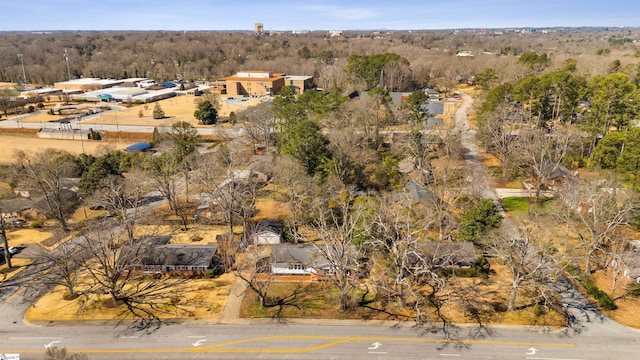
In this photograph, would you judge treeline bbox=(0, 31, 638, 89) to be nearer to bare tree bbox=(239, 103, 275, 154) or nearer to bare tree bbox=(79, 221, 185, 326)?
bare tree bbox=(239, 103, 275, 154)

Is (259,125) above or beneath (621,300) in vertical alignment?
above

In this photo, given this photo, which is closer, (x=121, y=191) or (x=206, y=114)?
(x=121, y=191)

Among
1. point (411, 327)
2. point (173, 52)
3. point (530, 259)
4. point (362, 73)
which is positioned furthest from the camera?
point (173, 52)

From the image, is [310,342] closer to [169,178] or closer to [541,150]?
[169,178]

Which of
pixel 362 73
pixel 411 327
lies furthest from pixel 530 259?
pixel 362 73

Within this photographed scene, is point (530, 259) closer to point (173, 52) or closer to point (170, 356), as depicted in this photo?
point (170, 356)

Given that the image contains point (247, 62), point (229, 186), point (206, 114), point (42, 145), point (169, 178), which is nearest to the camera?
point (229, 186)

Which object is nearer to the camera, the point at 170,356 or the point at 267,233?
the point at 170,356

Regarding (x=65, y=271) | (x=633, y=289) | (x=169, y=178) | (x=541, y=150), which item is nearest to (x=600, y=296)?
(x=633, y=289)

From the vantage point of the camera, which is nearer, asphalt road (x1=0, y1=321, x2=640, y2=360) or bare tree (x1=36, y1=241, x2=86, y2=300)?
asphalt road (x1=0, y1=321, x2=640, y2=360)

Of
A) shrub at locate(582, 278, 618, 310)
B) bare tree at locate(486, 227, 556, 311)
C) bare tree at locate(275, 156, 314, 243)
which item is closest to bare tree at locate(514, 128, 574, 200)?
shrub at locate(582, 278, 618, 310)

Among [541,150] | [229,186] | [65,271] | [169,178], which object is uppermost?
[541,150]
